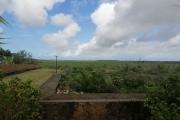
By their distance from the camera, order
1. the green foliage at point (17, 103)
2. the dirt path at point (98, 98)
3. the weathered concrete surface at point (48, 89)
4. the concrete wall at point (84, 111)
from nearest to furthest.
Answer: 1. the green foliage at point (17, 103)
2. the concrete wall at point (84, 111)
3. the dirt path at point (98, 98)
4. the weathered concrete surface at point (48, 89)

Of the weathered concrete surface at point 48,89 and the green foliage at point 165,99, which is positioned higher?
the green foliage at point 165,99

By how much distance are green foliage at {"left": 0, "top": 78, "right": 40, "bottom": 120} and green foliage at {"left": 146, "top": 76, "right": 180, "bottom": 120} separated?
211cm

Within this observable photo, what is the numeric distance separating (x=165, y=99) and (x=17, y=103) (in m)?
2.72

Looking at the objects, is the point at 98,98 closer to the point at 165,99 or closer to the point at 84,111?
the point at 84,111

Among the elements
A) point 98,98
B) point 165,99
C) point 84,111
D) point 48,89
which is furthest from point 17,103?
point 48,89

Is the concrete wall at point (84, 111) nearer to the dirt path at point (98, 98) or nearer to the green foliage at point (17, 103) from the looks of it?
the dirt path at point (98, 98)

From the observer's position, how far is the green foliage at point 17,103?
21.1ft

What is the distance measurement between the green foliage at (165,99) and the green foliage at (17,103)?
2111 millimetres

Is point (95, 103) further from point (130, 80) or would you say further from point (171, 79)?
point (130, 80)

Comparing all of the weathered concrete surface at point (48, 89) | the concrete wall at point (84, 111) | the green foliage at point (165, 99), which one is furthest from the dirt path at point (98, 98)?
the green foliage at point (165, 99)

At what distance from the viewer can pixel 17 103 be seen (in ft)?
21.3

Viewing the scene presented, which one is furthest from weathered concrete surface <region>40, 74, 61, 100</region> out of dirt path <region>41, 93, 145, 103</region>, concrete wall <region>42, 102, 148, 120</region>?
concrete wall <region>42, 102, 148, 120</region>

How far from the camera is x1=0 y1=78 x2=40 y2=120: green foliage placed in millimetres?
6434

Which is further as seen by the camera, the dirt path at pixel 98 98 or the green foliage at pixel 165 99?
the dirt path at pixel 98 98
